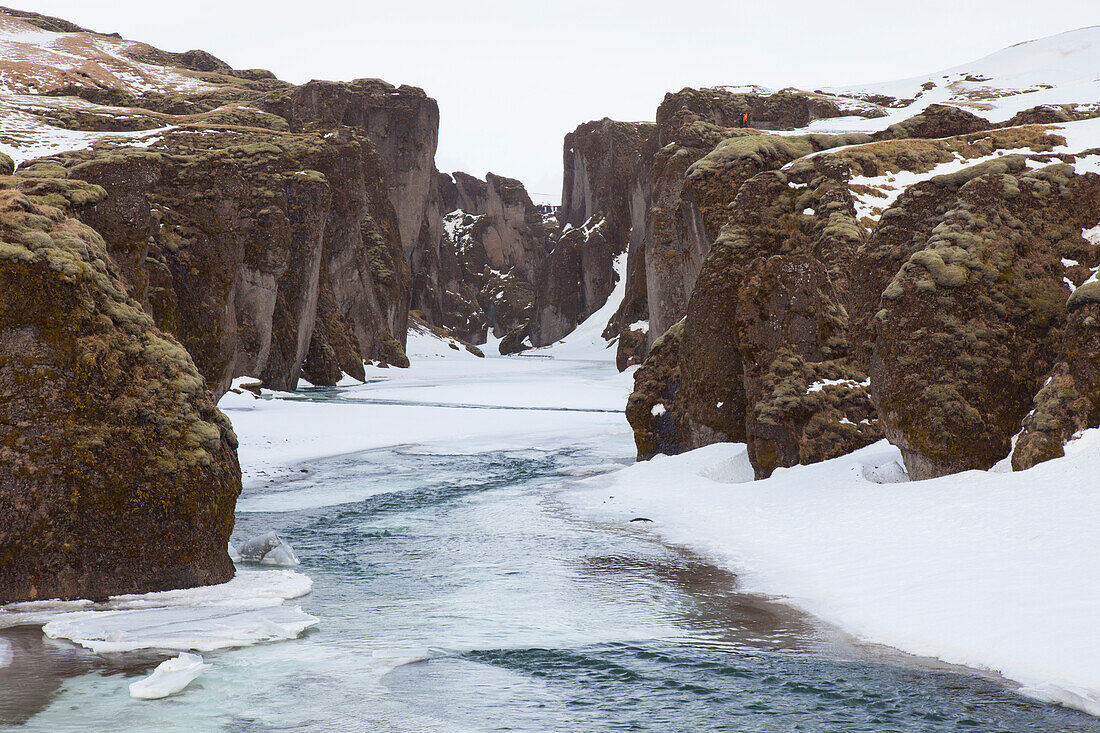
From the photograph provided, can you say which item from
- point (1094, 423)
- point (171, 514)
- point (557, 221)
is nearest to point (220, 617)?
point (171, 514)

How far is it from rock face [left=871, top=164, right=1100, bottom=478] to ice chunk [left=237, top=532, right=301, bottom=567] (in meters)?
10.3

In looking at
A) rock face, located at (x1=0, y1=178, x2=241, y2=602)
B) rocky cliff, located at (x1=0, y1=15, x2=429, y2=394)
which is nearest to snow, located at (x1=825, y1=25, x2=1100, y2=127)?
rocky cliff, located at (x1=0, y1=15, x2=429, y2=394)

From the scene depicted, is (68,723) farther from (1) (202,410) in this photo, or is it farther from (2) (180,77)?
(2) (180,77)

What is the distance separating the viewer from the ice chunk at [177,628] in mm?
8844

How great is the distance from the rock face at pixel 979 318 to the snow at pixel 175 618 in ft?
34.2

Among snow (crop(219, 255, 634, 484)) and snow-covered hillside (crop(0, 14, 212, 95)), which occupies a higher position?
snow-covered hillside (crop(0, 14, 212, 95))

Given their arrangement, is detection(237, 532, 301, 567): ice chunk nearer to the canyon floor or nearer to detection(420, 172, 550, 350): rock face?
the canyon floor

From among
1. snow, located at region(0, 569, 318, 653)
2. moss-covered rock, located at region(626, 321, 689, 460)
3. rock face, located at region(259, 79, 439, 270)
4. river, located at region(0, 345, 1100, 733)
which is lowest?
river, located at region(0, 345, 1100, 733)

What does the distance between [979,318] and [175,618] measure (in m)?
13.1

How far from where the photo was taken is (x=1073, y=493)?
11.4 m

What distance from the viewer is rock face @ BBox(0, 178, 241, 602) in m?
10.2

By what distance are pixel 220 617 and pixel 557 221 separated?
17863cm

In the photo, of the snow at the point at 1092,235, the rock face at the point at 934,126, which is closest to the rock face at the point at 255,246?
the snow at the point at 1092,235

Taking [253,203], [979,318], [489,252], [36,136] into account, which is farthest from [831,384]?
[489,252]
